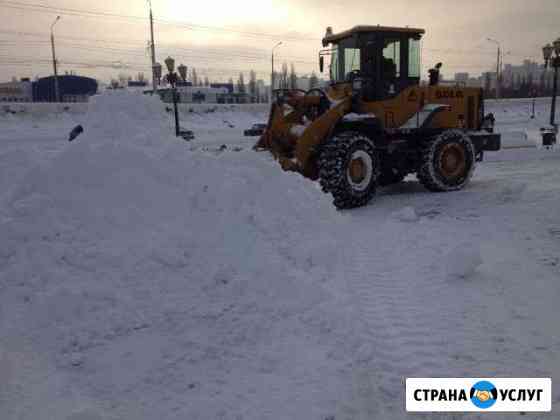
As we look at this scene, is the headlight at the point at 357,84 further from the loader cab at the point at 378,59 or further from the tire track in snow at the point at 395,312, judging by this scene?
the tire track in snow at the point at 395,312

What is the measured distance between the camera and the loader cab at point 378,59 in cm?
888

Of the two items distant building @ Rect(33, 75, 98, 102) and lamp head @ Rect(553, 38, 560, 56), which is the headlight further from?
distant building @ Rect(33, 75, 98, 102)

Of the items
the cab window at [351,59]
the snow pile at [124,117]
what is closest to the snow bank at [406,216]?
the cab window at [351,59]

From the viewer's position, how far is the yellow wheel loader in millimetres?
8117

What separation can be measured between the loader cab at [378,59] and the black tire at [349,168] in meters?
1.21

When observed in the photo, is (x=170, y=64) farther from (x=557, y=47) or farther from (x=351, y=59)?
(x=557, y=47)

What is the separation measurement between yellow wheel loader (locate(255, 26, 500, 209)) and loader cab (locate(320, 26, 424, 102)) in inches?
0.7

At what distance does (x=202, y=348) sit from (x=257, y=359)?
472mm

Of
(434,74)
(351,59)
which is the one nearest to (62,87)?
(351,59)

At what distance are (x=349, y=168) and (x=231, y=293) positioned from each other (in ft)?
14.7

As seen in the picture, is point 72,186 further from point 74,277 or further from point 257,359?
point 257,359

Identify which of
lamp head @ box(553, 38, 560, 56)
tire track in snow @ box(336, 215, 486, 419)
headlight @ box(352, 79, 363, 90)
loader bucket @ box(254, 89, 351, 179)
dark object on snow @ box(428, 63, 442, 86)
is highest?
lamp head @ box(553, 38, 560, 56)

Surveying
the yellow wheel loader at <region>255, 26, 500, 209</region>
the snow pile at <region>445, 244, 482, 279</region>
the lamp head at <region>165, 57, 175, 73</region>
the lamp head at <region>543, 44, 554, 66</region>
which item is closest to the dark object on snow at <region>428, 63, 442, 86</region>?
the yellow wheel loader at <region>255, 26, 500, 209</region>

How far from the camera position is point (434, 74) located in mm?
9945
